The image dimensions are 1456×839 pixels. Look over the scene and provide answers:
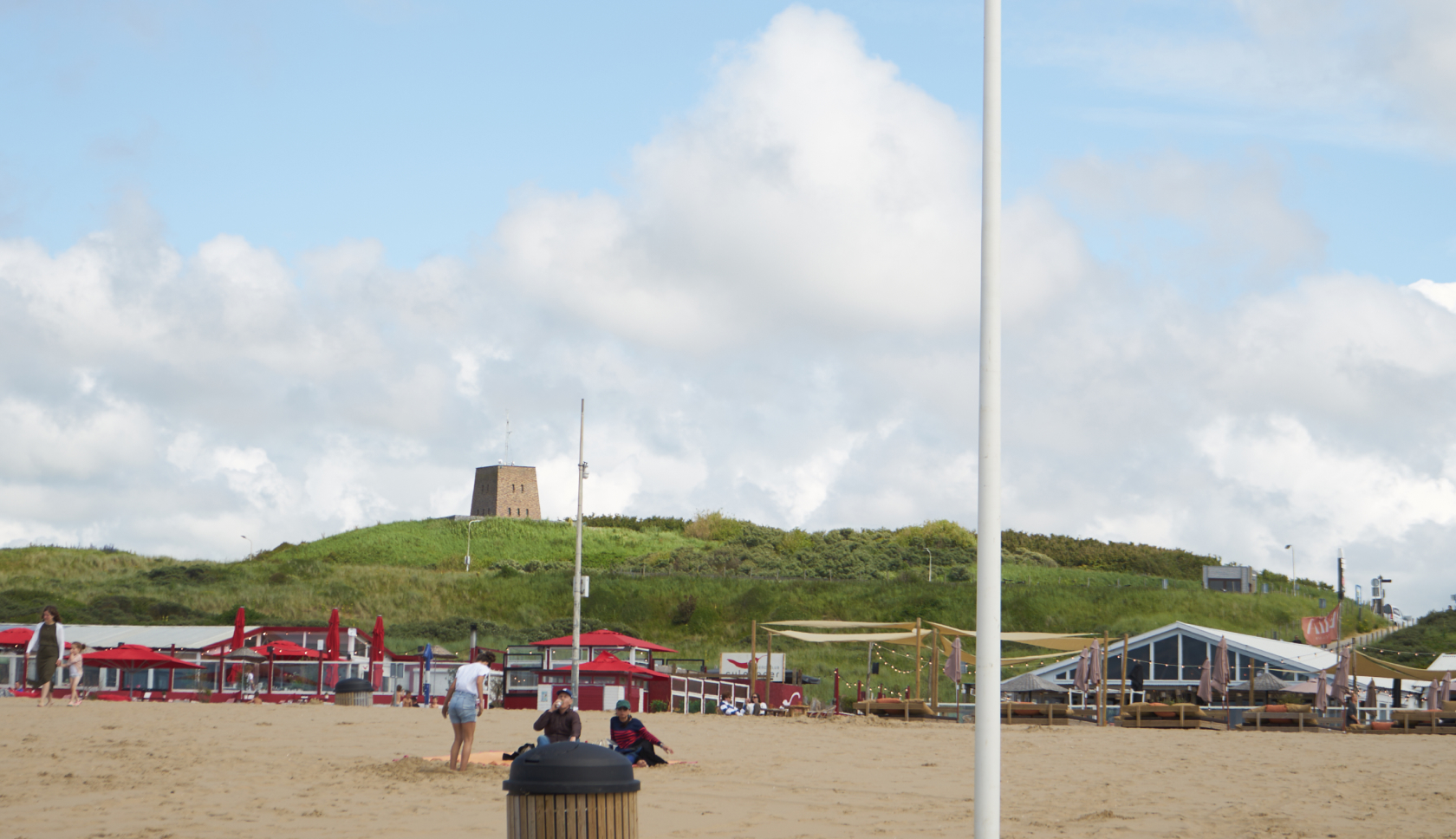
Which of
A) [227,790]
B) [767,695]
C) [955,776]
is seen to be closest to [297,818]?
[227,790]

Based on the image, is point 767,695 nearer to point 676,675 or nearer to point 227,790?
point 676,675

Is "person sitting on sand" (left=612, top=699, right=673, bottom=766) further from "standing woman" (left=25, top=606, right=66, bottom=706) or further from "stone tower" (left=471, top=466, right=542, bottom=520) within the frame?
"stone tower" (left=471, top=466, right=542, bottom=520)

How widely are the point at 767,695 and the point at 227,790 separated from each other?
1909 centimetres

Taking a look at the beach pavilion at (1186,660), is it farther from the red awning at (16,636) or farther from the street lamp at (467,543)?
the street lamp at (467,543)

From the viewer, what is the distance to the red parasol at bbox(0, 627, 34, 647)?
97.0ft

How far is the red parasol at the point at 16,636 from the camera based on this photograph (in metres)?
29.6

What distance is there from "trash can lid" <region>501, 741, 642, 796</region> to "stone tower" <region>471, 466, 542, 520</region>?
105 metres

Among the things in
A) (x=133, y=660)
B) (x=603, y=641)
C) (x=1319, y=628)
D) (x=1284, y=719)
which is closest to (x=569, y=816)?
(x=133, y=660)

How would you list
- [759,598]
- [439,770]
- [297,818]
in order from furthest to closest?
[759,598]
[439,770]
[297,818]

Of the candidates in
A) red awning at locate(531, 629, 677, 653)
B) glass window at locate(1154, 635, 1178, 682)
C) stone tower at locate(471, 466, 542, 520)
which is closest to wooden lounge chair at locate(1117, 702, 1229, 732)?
glass window at locate(1154, 635, 1178, 682)

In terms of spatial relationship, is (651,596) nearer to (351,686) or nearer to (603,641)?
(603,641)

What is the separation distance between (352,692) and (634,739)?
14.6 metres

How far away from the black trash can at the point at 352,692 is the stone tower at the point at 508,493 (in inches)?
3298

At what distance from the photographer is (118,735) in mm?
15562
